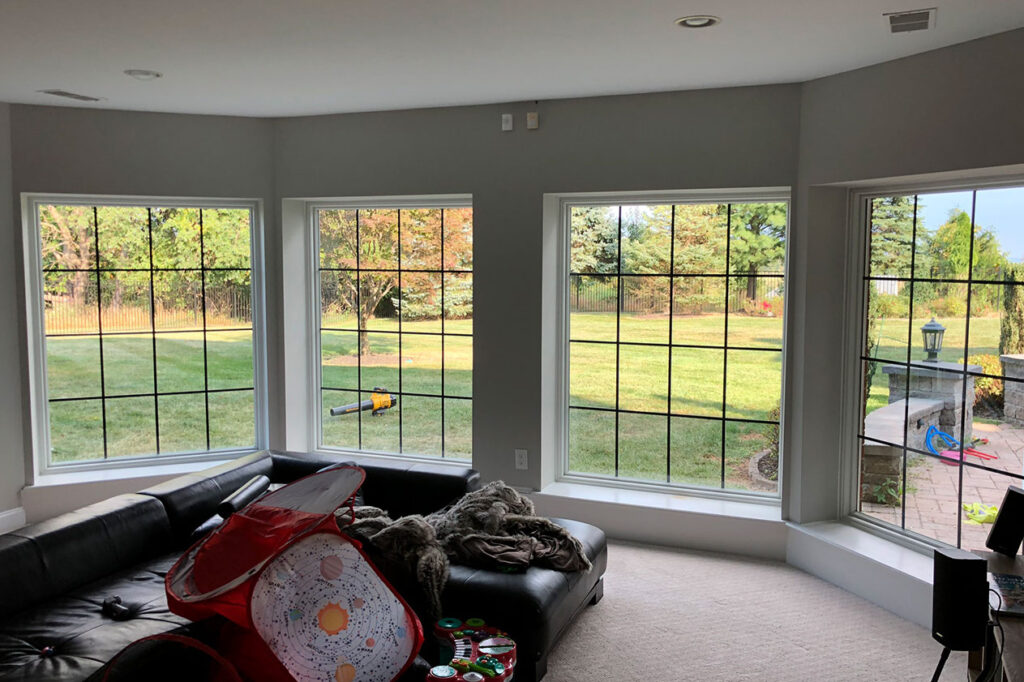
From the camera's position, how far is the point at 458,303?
5.24 metres

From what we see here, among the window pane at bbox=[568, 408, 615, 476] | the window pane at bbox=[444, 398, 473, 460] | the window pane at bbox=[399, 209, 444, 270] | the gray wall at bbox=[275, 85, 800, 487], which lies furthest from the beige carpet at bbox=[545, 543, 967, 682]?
the window pane at bbox=[399, 209, 444, 270]

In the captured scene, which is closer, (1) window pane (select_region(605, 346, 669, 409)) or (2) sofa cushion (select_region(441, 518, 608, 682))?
(2) sofa cushion (select_region(441, 518, 608, 682))

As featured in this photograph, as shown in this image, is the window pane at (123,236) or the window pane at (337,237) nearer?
the window pane at (123,236)

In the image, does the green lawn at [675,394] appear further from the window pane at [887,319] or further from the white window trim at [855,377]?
the window pane at [887,319]

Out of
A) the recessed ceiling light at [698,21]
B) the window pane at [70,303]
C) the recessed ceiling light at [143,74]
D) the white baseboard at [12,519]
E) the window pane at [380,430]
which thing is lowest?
the white baseboard at [12,519]

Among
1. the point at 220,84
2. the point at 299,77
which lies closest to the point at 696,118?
the point at 299,77

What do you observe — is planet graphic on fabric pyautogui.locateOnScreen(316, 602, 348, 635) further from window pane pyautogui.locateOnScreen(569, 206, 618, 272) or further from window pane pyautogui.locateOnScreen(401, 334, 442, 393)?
window pane pyautogui.locateOnScreen(569, 206, 618, 272)

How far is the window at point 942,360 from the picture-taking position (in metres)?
3.64

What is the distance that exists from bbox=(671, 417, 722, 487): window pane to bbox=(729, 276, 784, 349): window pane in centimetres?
54

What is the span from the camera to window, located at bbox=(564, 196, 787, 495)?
4680 mm

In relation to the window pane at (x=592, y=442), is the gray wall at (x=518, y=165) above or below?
above

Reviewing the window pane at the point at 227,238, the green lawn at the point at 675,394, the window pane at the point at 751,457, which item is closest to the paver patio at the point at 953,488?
the window pane at the point at 751,457

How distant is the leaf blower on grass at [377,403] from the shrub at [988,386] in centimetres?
339

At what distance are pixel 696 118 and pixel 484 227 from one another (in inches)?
54.9
